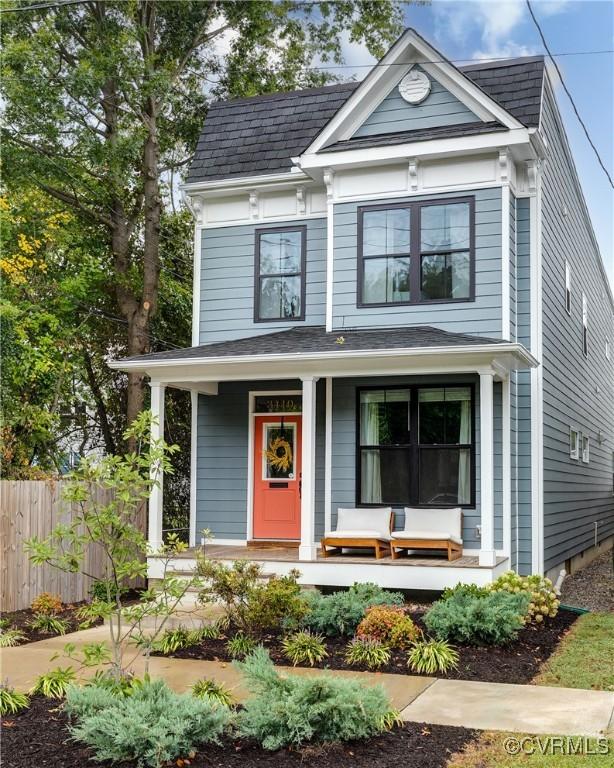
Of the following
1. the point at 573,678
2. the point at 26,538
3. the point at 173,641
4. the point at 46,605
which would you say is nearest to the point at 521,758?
the point at 573,678

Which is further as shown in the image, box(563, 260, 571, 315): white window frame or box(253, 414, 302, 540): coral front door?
box(563, 260, 571, 315): white window frame

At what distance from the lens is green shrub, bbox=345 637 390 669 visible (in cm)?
750

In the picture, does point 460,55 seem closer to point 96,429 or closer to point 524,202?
point 524,202

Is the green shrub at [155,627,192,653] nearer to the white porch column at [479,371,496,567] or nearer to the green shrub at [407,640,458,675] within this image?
the green shrub at [407,640,458,675]

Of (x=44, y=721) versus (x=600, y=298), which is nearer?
(x=44, y=721)

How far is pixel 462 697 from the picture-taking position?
6453 millimetres

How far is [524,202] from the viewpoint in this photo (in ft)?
40.2

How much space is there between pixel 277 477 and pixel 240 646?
5181 mm

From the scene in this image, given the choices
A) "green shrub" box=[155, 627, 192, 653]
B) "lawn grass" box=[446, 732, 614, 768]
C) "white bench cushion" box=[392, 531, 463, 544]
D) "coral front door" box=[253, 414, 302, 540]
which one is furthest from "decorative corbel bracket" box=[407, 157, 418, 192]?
"lawn grass" box=[446, 732, 614, 768]

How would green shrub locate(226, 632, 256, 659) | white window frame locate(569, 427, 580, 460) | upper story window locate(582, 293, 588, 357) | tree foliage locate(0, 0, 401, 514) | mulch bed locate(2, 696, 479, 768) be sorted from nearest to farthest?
mulch bed locate(2, 696, 479, 768) < green shrub locate(226, 632, 256, 659) < tree foliage locate(0, 0, 401, 514) < white window frame locate(569, 427, 580, 460) < upper story window locate(582, 293, 588, 357)

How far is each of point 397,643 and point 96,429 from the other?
12358mm

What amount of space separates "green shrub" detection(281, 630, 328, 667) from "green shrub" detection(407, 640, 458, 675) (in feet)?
2.61

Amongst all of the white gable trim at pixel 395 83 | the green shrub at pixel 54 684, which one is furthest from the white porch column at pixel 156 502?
the green shrub at pixel 54 684

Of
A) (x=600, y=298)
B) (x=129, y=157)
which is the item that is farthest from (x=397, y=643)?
(x=600, y=298)
